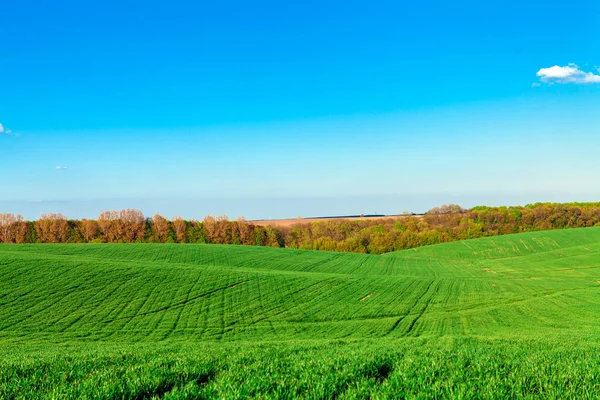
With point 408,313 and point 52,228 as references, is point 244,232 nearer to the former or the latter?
point 52,228

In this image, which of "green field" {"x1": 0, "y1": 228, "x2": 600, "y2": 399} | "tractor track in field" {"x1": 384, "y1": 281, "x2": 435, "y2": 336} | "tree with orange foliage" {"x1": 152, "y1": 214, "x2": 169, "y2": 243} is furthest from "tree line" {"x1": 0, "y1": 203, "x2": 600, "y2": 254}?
"tractor track in field" {"x1": 384, "y1": 281, "x2": 435, "y2": 336}

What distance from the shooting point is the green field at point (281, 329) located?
5926 millimetres

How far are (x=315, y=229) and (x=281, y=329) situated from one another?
81932 mm

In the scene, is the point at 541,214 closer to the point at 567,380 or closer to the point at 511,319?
the point at 511,319

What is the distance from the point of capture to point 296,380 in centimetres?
602

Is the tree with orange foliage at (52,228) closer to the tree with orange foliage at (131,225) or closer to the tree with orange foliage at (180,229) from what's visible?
the tree with orange foliage at (131,225)

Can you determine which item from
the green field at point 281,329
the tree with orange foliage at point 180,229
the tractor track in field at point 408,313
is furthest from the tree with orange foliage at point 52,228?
the tractor track in field at point 408,313

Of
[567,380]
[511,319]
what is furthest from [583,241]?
[567,380]

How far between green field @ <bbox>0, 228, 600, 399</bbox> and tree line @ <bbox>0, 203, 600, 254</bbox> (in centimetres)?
3279

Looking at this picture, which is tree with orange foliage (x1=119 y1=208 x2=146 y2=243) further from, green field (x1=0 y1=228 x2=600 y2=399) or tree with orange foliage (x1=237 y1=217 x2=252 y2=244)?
green field (x1=0 y1=228 x2=600 y2=399)

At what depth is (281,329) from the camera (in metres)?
27.5

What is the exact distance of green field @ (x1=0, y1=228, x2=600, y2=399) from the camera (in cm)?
593

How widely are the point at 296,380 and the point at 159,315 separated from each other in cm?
2559

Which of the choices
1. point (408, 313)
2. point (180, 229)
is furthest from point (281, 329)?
Answer: point (180, 229)
